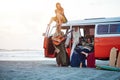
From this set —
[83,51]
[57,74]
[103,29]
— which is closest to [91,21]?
[103,29]

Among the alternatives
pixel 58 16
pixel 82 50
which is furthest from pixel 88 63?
pixel 58 16

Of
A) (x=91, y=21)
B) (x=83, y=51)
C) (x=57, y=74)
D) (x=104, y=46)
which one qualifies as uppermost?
(x=91, y=21)

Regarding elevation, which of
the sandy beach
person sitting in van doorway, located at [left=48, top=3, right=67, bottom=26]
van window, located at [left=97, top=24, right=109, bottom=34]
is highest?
person sitting in van doorway, located at [left=48, top=3, right=67, bottom=26]

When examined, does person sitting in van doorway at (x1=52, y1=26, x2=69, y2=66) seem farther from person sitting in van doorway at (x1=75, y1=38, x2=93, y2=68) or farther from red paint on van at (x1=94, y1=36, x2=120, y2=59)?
red paint on van at (x1=94, y1=36, x2=120, y2=59)

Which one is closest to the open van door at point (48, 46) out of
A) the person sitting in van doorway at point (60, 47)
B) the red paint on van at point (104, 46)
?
the person sitting in van doorway at point (60, 47)

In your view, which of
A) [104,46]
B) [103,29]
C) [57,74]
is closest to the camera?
[57,74]

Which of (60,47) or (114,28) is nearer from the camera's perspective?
(114,28)

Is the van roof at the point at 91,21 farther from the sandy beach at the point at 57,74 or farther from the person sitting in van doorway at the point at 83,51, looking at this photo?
the sandy beach at the point at 57,74

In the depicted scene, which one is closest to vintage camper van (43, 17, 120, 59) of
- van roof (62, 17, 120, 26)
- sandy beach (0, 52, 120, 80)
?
van roof (62, 17, 120, 26)

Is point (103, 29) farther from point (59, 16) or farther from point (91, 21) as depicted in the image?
point (59, 16)

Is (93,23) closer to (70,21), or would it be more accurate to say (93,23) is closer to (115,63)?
(70,21)

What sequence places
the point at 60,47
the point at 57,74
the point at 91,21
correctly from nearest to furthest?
the point at 57,74, the point at 60,47, the point at 91,21

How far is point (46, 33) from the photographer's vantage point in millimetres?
14891

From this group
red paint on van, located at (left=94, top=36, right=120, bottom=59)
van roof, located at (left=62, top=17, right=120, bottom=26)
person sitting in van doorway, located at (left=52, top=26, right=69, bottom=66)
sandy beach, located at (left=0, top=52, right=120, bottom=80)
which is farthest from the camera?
person sitting in van doorway, located at (left=52, top=26, right=69, bottom=66)
